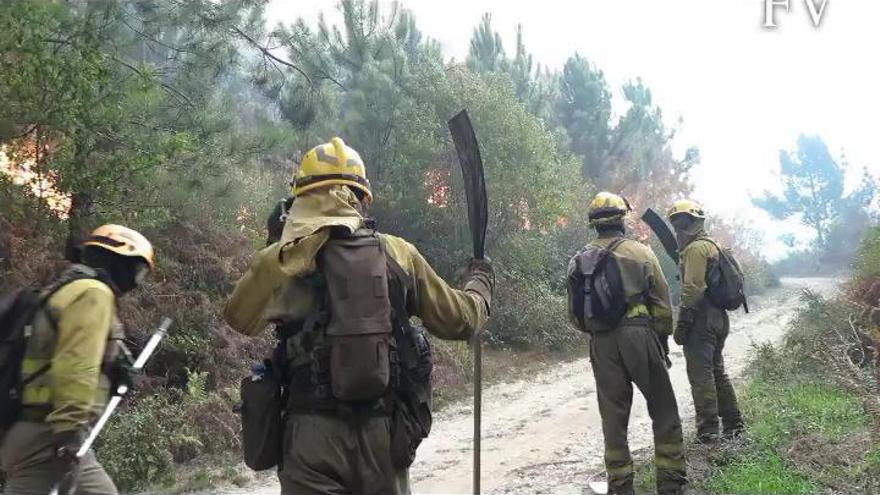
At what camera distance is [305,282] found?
2.79 metres

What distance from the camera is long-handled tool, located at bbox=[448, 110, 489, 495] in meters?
4.15

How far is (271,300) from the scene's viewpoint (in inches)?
112

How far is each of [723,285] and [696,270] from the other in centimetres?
29

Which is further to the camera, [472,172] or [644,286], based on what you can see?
[644,286]

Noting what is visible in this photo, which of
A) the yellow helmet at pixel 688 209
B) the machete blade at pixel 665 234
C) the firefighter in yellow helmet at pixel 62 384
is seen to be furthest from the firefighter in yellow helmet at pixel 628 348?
the firefighter in yellow helmet at pixel 62 384

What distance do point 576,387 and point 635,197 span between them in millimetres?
14886

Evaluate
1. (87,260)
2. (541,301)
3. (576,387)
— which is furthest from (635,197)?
(87,260)

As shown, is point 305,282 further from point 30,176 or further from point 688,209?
point 30,176

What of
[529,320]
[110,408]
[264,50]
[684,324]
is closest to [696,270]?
[684,324]

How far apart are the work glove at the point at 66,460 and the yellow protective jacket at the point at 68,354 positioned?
0.13 feet

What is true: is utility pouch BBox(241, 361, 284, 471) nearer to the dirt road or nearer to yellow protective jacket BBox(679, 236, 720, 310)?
the dirt road

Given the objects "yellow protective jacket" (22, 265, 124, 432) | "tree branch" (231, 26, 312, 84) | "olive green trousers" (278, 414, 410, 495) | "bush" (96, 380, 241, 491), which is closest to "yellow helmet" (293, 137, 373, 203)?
"olive green trousers" (278, 414, 410, 495)

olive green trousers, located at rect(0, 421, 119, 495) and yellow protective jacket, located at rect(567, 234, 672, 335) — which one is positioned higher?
yellow protective jacket, located at rect(567, 234, 672, 335)

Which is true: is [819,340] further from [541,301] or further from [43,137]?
[43,137]
